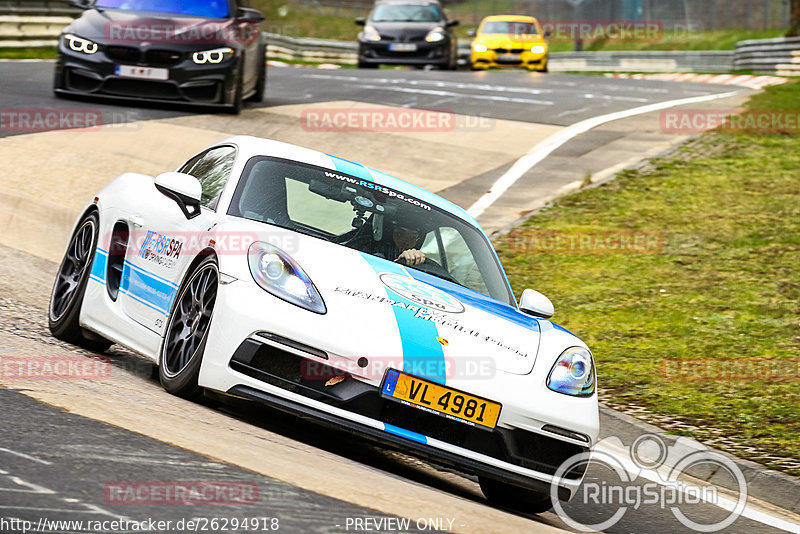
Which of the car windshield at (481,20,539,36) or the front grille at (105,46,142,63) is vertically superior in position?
the front grille at (105,46,142,63)

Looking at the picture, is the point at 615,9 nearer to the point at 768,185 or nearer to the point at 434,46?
the point at 434,46

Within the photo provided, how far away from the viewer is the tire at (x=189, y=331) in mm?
5414

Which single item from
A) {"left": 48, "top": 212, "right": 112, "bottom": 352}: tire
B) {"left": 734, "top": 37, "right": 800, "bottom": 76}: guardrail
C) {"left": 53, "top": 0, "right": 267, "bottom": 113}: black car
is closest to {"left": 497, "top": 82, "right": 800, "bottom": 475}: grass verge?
{"left": 48, "top": 212, "right": 112, "bottom": 352}: tire

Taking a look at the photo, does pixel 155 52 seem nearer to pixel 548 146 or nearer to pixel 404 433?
pixel 548 146

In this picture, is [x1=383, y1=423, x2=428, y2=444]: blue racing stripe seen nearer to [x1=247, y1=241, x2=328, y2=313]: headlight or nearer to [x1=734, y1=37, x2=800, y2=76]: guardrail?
[x1=247, y1=241, x2=328, y2=313]: headlight

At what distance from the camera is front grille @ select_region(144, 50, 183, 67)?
1513cm

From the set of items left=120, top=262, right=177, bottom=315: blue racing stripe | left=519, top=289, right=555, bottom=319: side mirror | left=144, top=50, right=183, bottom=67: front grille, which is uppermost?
left=144, top=50, right=183, bottom=67: front grille

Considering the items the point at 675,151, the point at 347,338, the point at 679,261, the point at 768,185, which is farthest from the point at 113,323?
the point at 675,151

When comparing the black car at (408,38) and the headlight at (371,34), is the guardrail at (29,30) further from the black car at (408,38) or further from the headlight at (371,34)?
the black car at (408,38)

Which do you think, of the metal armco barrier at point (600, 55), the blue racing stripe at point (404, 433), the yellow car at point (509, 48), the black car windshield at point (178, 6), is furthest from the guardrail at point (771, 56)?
the blue racing stripe at point (404, 433)

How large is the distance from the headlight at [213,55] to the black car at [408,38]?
461 inches

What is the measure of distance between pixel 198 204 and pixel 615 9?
41441 millimetres

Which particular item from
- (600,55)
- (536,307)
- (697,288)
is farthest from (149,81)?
(600,55)

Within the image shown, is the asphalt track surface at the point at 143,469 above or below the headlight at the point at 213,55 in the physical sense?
below
